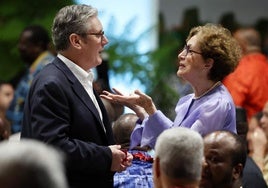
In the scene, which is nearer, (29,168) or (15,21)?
(29,168)

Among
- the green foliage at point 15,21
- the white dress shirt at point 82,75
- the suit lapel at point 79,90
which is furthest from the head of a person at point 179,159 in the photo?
the green foliage at point 15,21

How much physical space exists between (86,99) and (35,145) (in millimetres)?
1898

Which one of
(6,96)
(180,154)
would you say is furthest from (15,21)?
(180,154)

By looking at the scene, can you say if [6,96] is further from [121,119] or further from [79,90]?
[79,90]

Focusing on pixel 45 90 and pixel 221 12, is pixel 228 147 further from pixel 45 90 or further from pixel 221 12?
pixel 221 12

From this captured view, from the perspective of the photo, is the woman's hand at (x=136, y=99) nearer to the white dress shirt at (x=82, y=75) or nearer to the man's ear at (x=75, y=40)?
the white dress shirt at (x=82, y=75)

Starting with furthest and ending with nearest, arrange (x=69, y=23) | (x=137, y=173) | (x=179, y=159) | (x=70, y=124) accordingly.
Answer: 1. (x=137, y=173)
2. (x=69, y=23)
3. (x=70, y=124)
4. (x=179, y=159)

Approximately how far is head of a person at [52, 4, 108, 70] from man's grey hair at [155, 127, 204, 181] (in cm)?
119

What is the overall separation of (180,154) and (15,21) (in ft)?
18.7

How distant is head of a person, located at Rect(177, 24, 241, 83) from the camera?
177 inches

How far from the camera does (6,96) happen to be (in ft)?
26.4

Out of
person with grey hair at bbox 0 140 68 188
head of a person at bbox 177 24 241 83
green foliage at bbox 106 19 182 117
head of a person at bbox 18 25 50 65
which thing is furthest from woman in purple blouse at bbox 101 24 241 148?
green foliage at bbox 106 19 182 117

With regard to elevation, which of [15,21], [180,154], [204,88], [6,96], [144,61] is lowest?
[6,96]

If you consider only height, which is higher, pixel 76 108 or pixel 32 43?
pixel 76 108
